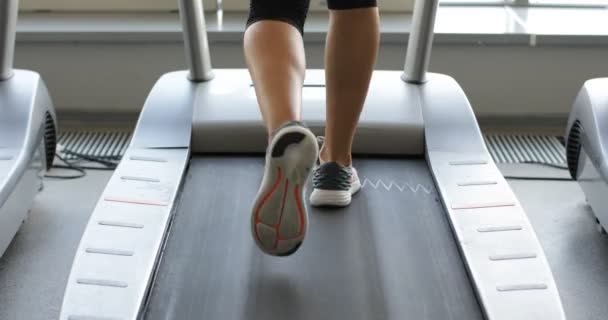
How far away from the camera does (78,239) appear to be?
86.0 inches

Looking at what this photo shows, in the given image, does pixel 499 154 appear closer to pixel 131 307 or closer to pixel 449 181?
pixel 449 181

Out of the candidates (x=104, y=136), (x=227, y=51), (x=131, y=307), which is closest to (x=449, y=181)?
(x=131, y=307)

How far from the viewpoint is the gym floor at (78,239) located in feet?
6.23

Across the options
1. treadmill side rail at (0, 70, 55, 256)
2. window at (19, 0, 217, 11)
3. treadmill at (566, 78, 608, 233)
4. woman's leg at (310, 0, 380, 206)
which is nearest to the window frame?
window at (19, 0, 217, 11)

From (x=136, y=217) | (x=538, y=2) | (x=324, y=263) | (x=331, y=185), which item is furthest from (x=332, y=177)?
(x=538, y=2)

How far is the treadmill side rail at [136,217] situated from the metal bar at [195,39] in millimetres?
52

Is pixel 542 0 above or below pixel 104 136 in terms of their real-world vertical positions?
above

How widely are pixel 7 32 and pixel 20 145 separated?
0.36m

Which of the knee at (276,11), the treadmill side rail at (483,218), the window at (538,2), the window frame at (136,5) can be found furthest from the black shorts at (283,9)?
the window at (538,2)

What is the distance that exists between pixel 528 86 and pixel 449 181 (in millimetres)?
977

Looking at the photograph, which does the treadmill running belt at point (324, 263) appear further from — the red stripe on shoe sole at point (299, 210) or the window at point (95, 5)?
the window at point (95, 5)

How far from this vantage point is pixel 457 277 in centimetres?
176

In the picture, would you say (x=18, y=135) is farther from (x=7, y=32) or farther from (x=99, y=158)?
(x=99, y=158)

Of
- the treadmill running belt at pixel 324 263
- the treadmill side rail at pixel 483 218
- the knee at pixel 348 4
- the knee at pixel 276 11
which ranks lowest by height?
the treadmill running belt at pixel 324 263
